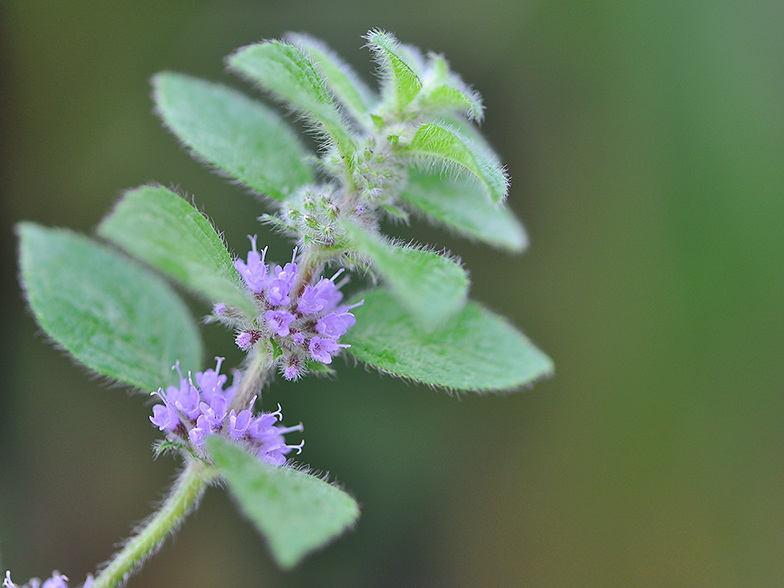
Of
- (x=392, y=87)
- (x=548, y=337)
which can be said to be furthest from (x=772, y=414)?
(x=392, y=87)

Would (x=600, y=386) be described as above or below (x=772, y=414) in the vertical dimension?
below

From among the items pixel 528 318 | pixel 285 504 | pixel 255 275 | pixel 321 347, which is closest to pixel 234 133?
pixel 255 275

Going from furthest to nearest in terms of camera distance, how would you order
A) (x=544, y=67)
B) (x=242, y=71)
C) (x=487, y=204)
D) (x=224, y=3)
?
(x=544, y=67) → (x=224, y=3) → (x=487, y=204) → (x=242, y=71)

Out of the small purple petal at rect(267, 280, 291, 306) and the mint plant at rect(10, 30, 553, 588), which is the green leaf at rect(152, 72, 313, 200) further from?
the small purple petal at rect(267, 280, 291, 306)

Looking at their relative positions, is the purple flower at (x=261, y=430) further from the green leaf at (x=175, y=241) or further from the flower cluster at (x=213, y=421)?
the green leaf at (x=175, y=241)

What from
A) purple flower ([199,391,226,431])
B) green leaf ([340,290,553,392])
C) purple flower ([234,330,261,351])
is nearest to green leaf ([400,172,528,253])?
green leaf ([340,290,553,392])

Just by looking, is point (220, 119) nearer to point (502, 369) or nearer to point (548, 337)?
point (502, 369)

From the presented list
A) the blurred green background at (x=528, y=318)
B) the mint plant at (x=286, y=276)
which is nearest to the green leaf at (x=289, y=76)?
the mint plant at (x=286, y=276)
